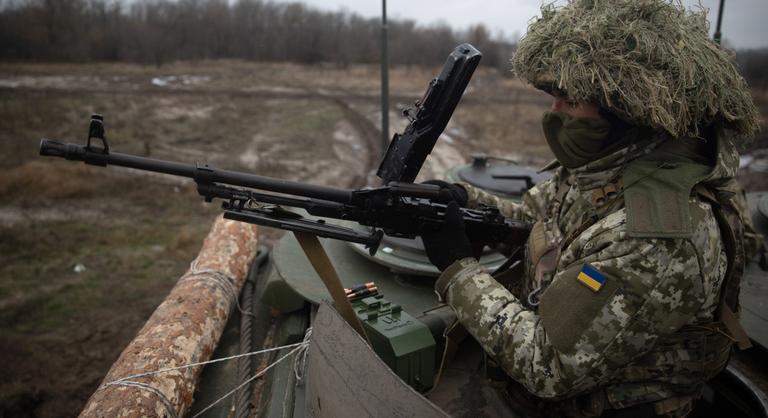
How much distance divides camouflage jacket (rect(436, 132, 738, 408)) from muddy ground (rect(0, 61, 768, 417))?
16.2 ft

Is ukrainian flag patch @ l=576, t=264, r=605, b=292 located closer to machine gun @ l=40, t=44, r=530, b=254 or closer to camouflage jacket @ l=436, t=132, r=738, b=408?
camouflage jacket @ l=436, t=132, r=738, b=408

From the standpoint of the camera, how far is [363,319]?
2.78 m

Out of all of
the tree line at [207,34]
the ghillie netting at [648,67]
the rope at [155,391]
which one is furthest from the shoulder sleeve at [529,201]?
the tree line at [207,34]

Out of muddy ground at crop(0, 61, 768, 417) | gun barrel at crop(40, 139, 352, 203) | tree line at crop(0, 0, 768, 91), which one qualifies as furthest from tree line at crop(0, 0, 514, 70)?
gun barrel at crop(40, 139, 352, 203)

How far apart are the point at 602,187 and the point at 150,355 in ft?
8.64

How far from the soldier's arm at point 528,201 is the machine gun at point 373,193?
1.22 ft


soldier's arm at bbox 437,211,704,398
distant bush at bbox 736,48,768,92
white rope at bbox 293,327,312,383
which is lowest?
white rope at bbox 293,327,312,383

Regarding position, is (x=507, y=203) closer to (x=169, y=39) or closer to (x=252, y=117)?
(x=252, y=117)

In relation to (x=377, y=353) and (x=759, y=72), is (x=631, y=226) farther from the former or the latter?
(x=759, y=72)

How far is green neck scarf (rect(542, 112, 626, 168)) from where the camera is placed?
2410mm

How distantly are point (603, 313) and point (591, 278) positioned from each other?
14 cm

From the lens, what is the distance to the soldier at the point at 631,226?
2.10 m

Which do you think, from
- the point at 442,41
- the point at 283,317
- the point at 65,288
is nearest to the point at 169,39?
the point at 442,41

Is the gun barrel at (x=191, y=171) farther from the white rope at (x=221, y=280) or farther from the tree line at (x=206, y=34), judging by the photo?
the tree line at (x=206, y=34)
